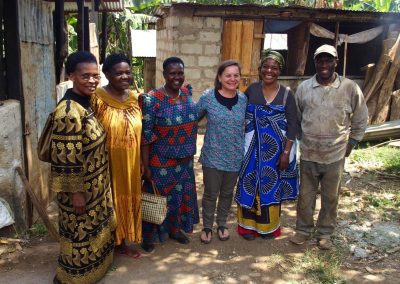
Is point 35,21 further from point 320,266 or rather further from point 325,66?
point 320,266

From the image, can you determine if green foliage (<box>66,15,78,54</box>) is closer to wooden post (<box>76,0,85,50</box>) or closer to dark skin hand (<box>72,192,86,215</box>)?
wooden post (<box>76,0,85,50</box>)

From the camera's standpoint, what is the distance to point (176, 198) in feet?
10.9

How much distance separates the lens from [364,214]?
4391mm

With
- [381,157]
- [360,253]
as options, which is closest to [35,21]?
[360,253]

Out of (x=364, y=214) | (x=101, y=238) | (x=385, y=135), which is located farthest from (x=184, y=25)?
(x=101, y=238)

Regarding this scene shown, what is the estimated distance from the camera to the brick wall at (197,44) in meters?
7.75

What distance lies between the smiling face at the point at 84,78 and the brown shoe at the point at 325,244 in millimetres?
2450

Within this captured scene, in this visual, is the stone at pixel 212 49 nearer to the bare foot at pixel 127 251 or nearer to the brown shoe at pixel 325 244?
the brown shoe at pixel 325 244

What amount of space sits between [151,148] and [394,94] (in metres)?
7.19

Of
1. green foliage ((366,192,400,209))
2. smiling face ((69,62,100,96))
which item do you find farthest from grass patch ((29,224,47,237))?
green foliage ((366,192,400,209))

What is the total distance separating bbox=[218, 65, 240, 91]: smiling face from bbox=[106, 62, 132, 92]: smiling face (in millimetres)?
842

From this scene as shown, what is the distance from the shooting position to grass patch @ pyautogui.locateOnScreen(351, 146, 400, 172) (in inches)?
235

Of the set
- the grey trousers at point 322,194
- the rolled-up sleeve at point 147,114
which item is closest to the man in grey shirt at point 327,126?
the grey trousers at point 322,194

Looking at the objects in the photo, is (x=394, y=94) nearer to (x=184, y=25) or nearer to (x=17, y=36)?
(x=184, y=25)
